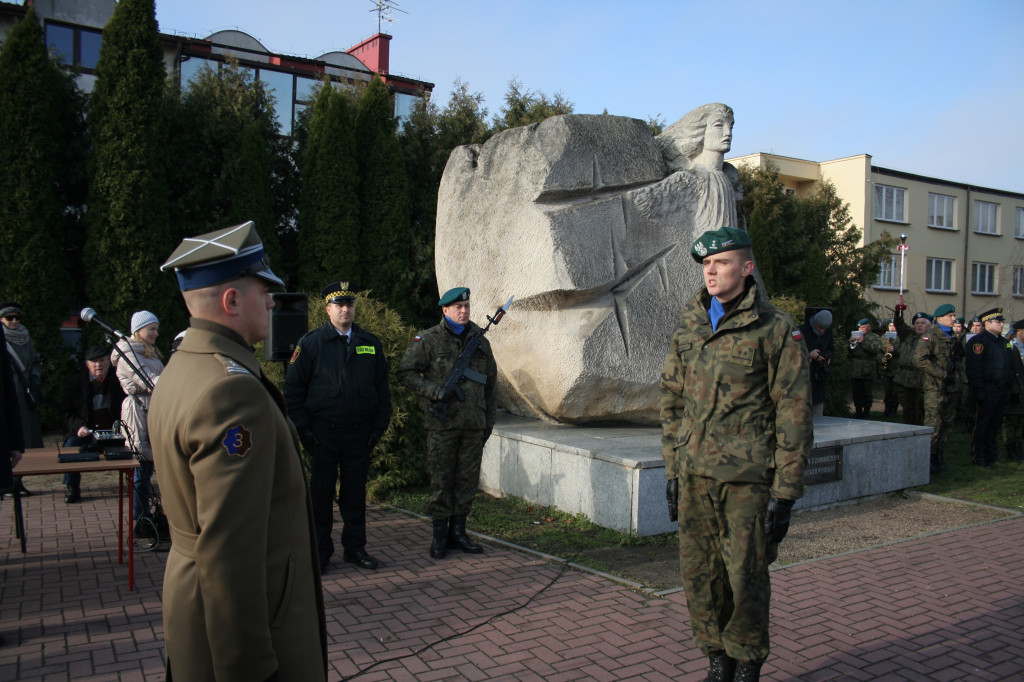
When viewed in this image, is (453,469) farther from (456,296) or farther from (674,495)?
(674,495)

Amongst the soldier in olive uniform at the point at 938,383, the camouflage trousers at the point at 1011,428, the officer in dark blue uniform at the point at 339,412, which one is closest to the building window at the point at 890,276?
the camouflage trousers at the point at 1011,428

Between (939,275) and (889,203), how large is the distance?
438 centimetres

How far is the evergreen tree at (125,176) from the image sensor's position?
35.1ft

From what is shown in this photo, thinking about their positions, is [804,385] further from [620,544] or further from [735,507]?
[620,544]

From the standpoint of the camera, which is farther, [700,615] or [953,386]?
[953,386]

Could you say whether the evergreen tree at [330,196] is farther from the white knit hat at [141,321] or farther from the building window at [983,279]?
the building window at [983,279]

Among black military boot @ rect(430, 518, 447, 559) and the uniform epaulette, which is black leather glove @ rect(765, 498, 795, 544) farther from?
black military boot @ rect(430, 518, 447, 559)

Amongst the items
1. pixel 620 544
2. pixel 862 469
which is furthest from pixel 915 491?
pixel 620 544

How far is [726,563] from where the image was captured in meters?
3.26

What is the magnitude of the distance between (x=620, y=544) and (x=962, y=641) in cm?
231

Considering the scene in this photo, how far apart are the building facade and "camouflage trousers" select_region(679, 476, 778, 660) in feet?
48.0

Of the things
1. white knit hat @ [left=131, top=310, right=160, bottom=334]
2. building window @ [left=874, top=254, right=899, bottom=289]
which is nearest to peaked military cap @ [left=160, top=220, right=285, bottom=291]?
white knit hat @ [left=131, top=310, right=160, bottom=334]

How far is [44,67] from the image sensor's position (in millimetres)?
10508

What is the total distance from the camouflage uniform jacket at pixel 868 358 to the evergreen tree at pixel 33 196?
1269 centimetres
